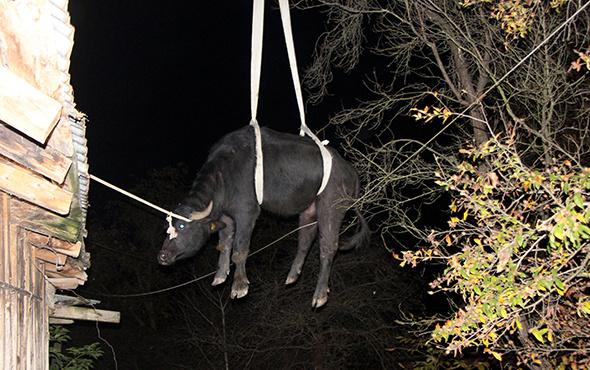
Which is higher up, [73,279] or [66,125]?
[66,125]

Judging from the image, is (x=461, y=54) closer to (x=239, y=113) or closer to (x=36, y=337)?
(x=36, y=337)

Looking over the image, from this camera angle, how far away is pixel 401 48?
5578mm

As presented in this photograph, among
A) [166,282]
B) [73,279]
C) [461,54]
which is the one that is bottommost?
[166,282]

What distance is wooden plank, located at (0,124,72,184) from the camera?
81.0 inches

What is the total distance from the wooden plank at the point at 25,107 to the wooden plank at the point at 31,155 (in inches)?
13.2

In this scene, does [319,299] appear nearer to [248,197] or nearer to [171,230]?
[248,197]

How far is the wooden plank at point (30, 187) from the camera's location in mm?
2342

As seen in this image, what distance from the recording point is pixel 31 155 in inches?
83.7

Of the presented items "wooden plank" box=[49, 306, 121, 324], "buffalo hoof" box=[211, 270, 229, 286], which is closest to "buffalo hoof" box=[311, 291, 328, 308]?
"buffalo hoof" box=[211, 270, 229, 286]

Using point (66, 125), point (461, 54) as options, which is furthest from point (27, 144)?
point (461, 54)

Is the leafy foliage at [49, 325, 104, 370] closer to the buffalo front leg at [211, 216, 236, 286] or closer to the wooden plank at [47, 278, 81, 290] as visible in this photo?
the wooden plank at [47, 278, 81, 290]

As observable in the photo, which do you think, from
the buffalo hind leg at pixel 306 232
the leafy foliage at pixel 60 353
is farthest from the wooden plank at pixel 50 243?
the leafy foliage at pixel 60 353

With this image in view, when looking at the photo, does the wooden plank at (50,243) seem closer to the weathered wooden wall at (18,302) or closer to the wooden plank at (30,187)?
the weathered wooden wall at (18,302)

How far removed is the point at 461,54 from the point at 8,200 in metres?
4.35
